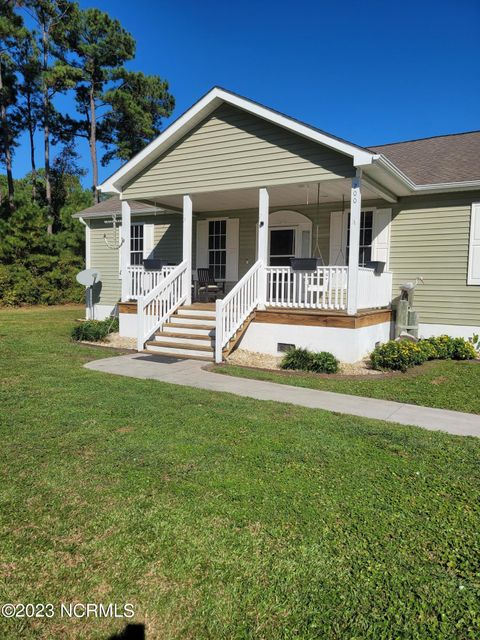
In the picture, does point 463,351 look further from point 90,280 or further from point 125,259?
point 90,280

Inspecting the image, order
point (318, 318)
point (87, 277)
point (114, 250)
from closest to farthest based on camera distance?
point (318, 318)
point (87, 277)
point (114, 250)

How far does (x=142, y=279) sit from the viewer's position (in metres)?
10.8

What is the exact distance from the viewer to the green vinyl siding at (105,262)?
1497 cm

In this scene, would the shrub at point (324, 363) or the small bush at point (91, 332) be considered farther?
the small bush at point (91, 332)

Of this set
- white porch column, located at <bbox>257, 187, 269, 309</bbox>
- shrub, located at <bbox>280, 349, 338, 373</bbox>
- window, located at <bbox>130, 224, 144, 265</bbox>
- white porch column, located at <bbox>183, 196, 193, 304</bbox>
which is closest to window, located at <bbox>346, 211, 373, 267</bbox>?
white porch column, located at <bbox>257, 187, 269, 309</bbox>

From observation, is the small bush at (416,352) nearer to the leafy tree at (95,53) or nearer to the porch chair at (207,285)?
the porch chair at (207,285)

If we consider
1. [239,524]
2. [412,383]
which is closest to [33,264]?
[412,383]

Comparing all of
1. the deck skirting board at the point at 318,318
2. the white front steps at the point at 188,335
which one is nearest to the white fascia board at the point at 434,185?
the deck skirting board at the point at 318,318

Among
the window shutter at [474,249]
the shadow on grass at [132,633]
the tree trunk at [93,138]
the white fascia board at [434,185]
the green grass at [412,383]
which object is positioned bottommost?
the shadow on grass at [132,633]

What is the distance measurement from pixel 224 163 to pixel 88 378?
5.68m

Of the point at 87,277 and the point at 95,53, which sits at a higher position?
→ the point at 95,53

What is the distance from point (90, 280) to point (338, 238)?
312 inches

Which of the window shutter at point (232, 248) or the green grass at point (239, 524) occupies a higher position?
the window shutter at point (232, 248)

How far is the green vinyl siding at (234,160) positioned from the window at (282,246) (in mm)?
2890
